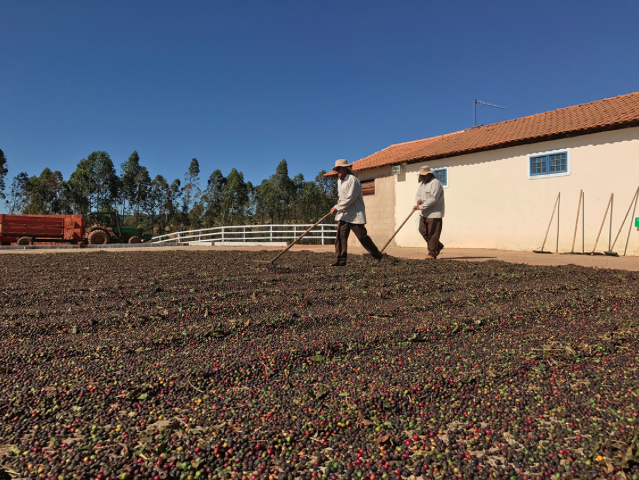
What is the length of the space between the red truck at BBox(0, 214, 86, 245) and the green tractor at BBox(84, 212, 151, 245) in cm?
57

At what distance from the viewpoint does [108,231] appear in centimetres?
2067

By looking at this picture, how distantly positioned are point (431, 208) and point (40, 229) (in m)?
18.7

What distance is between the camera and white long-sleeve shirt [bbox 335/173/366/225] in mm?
6691

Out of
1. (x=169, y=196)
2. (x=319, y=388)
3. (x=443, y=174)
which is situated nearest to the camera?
(x=319, y=388)

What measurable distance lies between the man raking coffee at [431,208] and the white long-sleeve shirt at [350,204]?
5.31 ft

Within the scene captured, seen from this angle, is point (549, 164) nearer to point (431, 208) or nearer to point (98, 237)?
point (431, 208)

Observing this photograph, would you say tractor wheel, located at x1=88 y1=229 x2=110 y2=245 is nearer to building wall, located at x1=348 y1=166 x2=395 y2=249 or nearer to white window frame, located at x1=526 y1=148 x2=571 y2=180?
building wall, located at x1=348 y1=166 x2=395 y2=249

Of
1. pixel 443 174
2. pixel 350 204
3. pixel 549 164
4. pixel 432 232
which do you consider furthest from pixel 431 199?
pixel 443 174

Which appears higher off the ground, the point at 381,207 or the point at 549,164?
the point at 549,164

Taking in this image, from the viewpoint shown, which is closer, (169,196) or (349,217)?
(349,217)

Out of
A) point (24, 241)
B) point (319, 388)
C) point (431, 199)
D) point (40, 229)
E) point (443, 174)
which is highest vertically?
point (443, 174)

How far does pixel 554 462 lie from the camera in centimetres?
130

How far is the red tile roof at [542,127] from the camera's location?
1001 centimetres

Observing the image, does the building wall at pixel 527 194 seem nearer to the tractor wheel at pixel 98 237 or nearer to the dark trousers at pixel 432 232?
the dark trousers at pixel 432 232
